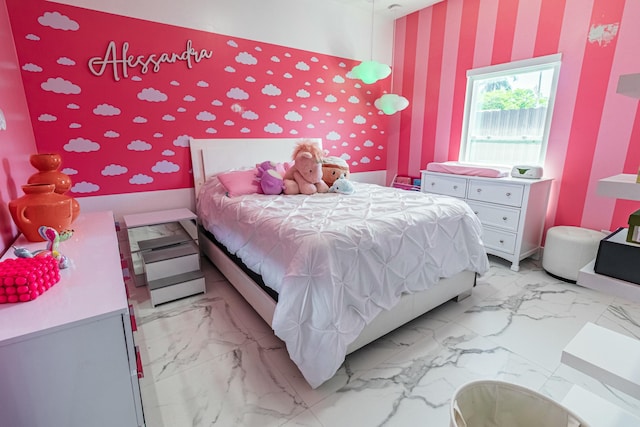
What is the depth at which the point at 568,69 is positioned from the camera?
279 centimetres

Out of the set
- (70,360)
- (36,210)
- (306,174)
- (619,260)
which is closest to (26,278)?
(70,360)

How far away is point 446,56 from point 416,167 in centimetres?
136

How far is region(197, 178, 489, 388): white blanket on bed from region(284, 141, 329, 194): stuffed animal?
0.56ft

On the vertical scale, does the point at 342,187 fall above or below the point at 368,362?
above

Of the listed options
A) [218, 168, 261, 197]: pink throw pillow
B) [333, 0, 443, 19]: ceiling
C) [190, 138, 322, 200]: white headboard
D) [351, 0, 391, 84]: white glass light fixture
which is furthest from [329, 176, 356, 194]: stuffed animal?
[333, 0, 443, 19]: ceiling

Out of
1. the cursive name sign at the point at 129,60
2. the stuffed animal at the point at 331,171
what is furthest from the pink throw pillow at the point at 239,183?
the cursive name sign at the point at 129,60

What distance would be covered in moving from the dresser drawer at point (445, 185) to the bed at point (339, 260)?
0.91 m

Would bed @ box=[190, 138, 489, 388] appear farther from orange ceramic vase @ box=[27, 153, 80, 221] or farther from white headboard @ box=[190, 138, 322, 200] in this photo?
orange ceramic vase @ box=[27, 153, 80, 221]

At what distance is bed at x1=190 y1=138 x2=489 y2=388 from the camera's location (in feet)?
4.88

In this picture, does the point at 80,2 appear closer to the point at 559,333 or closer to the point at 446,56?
the point at 446,56

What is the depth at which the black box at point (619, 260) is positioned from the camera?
2.80 ft

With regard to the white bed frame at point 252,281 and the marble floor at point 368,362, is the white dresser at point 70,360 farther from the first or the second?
the white bed frame at point 252,281

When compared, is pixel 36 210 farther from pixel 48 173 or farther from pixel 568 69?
pixel 568 69

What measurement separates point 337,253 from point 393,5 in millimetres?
3504
